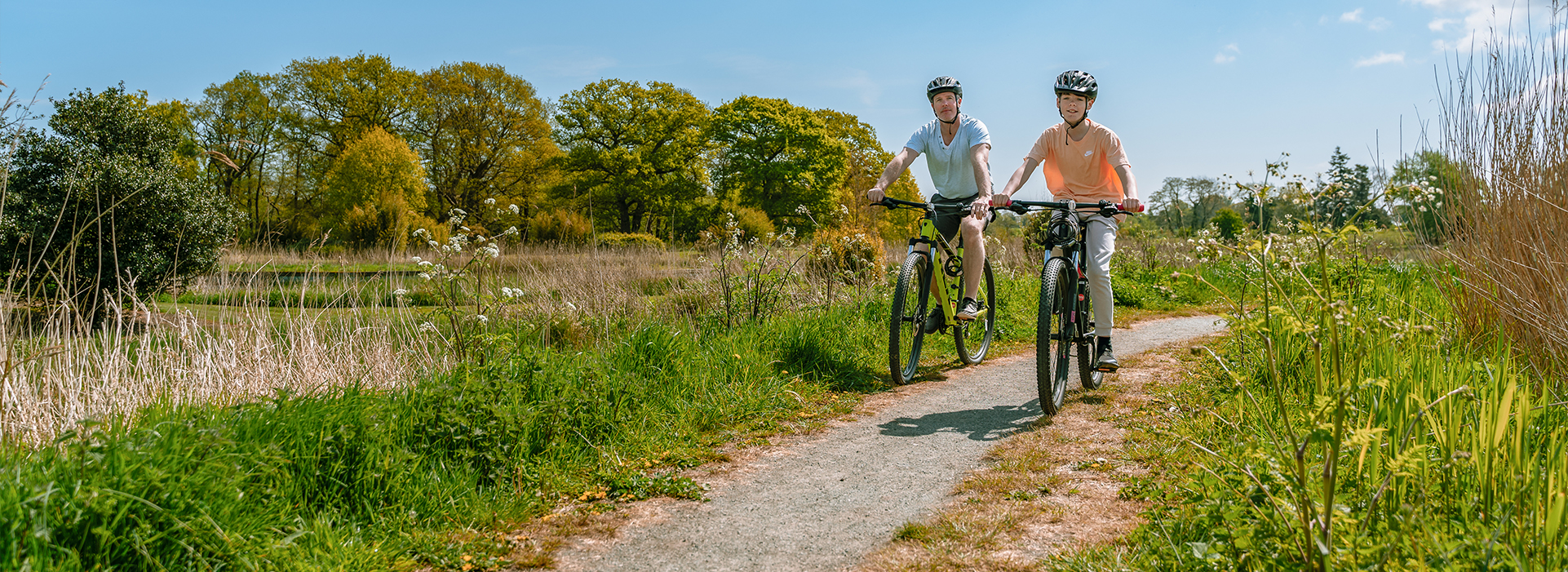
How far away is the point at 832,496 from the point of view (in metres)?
3.28

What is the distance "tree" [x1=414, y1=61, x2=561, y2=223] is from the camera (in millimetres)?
40281

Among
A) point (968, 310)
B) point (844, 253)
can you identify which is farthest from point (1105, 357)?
point (844, 253)

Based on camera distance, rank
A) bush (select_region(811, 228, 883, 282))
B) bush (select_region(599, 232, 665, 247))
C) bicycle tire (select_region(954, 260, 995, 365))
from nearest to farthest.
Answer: bicycle tire (select_region(954, 260, 995, 365)) → bush (select_region(811, 228, 883, 282)) → bush (select_region(599, 232, 665, 247))

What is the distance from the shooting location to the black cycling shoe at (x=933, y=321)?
5.47 meters

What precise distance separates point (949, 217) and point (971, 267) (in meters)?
0.43

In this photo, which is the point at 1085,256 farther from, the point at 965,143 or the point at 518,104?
the point at 518,104

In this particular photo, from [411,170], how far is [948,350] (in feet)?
118

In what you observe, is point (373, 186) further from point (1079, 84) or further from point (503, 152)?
point (1079, 84)

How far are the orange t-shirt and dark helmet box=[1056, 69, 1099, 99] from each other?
20 cm

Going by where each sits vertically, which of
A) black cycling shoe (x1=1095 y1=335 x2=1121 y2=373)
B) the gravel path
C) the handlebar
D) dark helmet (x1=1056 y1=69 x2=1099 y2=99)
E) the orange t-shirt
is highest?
dark helmet (x1=1056 y1=69 x2=1099 y2=99)

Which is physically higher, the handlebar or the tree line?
the tree line

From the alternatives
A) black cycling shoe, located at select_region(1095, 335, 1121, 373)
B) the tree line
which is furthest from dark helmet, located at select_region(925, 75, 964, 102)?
the tree line

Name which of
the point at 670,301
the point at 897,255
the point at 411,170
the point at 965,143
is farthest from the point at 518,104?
the point at 965,143

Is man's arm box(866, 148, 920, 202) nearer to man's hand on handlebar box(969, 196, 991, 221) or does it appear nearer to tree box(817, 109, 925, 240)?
man's hand on handlebar box(969, 196, 991, 221)
